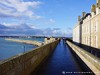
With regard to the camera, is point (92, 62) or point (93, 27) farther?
point (93, 27)

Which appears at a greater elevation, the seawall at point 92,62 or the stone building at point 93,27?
the stone building at point 93,27

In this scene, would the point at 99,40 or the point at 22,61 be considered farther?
the point at 99,40

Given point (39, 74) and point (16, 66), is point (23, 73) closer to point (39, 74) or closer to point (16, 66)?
point (16, 66)

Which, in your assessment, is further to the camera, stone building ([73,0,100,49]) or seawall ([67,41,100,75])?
stone building ([73,0,100,49])

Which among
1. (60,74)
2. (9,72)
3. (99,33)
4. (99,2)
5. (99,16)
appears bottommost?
(60,74)

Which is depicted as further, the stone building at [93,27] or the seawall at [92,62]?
the stone building at [93,27]

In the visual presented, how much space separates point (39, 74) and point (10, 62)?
5.74m

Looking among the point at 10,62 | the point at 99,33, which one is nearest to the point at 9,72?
the point at 10,62

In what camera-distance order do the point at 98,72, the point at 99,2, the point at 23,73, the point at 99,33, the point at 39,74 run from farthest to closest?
the point at 99,2, the point at 99,33, the point at 39,74, the point at 23,73, the point at 98,72

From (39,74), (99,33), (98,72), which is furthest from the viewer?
(99,33)

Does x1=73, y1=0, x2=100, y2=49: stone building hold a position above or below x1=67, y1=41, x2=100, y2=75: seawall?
above

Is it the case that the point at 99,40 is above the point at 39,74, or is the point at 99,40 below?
above

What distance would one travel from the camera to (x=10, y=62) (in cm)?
984

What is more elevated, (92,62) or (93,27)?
(93,27)
